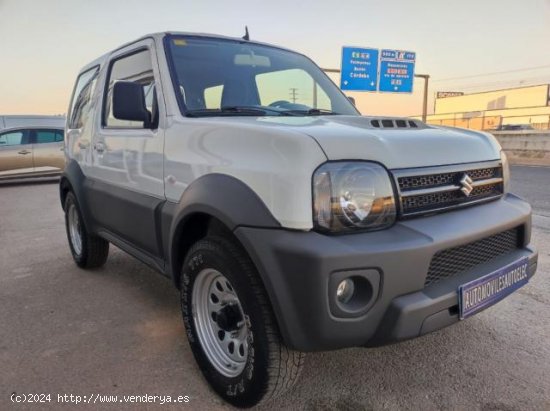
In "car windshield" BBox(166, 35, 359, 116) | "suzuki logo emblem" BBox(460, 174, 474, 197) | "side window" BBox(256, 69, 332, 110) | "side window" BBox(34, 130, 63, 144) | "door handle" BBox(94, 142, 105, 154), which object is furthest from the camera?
"side window" BBox(34, 130, 63, 144)

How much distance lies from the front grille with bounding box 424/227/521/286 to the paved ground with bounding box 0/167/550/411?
69 centimetres

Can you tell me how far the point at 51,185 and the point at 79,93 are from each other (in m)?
8.90

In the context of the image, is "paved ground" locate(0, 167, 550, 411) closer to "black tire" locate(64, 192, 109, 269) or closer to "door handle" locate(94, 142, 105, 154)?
"black tire" locate(64, 192, 109, 269)

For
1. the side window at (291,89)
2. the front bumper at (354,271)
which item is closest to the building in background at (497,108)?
the side window at (291,89)

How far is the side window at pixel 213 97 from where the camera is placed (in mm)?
2734

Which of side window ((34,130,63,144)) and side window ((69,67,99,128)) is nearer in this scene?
side window ((69,67,99,128))

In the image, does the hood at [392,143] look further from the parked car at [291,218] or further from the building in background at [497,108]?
the building in background at [497,108]

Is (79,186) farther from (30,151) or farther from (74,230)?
(30,151)

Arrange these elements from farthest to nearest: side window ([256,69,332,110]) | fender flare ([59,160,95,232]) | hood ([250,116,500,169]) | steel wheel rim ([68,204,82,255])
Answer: steel wheel rim ([68,204,82,255]), fender flare ([59,160,95,232]), side window ([256,69,332,110]), hood ([250,116,500,169])

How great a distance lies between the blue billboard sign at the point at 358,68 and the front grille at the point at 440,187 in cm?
1669

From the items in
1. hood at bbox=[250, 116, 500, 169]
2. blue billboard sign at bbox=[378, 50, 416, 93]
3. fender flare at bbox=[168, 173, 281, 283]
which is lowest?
fender flare at bbox=[168, 173, 281, 283]

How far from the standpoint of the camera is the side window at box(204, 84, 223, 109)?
8.97 feet

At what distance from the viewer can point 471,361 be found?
2543mm

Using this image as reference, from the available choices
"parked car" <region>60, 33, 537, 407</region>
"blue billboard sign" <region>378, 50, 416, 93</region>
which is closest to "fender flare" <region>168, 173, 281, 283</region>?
"parked car" <region>60, 33, 537, 407</region>
